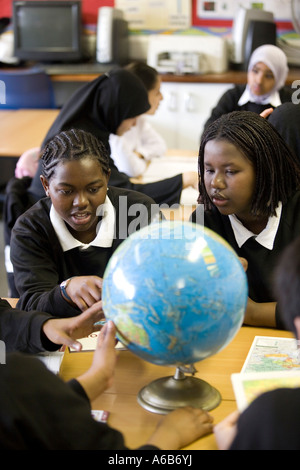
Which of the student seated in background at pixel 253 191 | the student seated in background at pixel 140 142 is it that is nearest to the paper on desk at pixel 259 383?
the student seated in background at pixel 253 191

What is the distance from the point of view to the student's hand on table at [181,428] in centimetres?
117

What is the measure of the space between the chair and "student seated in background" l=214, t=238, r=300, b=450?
3908 millimetres

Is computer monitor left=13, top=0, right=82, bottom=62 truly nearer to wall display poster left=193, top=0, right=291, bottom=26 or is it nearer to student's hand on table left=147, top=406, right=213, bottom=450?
wall display poster left=193, top=0, right=291, bottom=26

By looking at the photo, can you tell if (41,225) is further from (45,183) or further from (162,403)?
(162,403)

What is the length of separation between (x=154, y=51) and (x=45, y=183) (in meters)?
3.63

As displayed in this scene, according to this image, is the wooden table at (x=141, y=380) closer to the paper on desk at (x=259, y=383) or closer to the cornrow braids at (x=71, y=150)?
the paper on desk at (x=259, y=383)

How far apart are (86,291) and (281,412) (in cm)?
72

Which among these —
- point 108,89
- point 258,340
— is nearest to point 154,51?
point 108,89

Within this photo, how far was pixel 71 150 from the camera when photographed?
6.07 ft

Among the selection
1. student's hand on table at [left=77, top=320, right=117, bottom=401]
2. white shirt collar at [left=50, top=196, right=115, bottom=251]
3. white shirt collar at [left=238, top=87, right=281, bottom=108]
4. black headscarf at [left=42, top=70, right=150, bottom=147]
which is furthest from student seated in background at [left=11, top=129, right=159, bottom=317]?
white shirt collar at [left=238, top=87, right=281, bottom=108]

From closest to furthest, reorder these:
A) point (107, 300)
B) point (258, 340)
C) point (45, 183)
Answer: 1. point (107, 300)
2. point (258, 340)
3. point (45, 183)

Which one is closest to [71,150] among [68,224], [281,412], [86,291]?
[68,224]

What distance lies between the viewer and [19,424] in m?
0.99

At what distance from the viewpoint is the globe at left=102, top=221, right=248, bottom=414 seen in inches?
46.1
